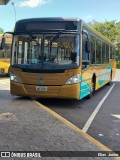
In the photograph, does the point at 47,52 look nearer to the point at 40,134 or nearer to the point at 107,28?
the point at 40,134

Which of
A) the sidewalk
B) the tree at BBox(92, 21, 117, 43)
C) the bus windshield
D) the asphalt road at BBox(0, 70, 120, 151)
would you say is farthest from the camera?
the tree at BBox(92, 21, 117, 43)

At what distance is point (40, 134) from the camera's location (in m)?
7.73

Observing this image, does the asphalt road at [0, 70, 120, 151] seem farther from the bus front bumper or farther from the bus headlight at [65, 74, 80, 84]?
the bus headlight at [65, 74, 80, 84]

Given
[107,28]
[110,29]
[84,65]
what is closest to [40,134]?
[84,65]

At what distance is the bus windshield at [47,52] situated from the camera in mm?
12516

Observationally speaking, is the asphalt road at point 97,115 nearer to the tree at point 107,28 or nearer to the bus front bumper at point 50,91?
the bus front bumper at point 50,91

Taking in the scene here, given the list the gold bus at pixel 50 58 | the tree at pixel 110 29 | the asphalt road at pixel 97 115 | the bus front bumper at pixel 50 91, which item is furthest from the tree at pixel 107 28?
the bus front bumper at pixel 50 91

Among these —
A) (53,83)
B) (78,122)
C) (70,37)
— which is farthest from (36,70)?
(78,122)

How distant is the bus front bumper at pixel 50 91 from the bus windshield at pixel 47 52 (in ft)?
1.96

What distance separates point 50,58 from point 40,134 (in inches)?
208

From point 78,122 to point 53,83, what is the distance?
2.66 meters

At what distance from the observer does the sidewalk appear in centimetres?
677

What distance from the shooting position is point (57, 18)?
12773 mm

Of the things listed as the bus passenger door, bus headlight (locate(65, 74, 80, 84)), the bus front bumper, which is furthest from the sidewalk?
the bus passenger door
